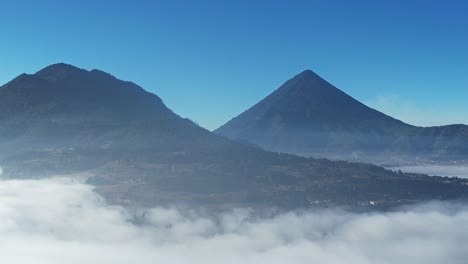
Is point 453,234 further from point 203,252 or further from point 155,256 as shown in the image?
point 155,256

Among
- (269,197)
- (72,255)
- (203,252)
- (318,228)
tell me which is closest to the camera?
(72,255)

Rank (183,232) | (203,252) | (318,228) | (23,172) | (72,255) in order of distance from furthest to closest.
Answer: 1. (23,172)
2. (318,228)
3. (183,232)
4. (203,252)
5. (72,255)

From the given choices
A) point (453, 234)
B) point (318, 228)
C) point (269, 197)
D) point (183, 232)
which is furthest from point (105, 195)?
point (453, 234)

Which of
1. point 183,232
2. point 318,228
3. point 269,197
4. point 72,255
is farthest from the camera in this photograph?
point 269,197

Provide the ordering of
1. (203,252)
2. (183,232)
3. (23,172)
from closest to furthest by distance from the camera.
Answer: (203,252)
(183,232)
(23,172)

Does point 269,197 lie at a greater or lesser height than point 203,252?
greater

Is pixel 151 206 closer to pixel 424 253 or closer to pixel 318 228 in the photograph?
pixel 318 228

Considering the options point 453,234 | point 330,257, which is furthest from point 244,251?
point 453,234

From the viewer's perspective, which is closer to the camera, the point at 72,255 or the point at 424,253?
the point at 72,255

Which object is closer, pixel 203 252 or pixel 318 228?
pixel 203 252
